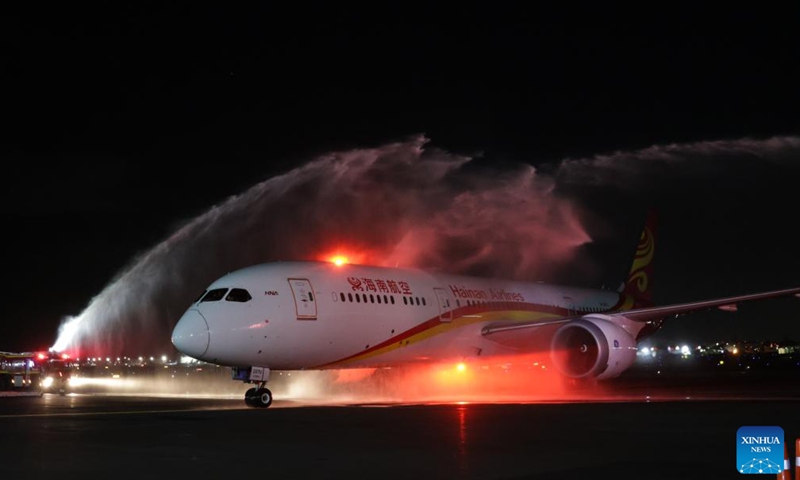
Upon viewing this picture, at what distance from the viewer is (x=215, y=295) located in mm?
26547

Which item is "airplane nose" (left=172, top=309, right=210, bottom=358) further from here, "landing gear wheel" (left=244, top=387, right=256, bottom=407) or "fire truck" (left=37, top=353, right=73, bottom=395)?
"fire truck" (left=37, top=353, right=73, bottom=395)

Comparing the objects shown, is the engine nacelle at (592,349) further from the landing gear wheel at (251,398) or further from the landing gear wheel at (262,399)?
the landing gear wheel at (251,398)

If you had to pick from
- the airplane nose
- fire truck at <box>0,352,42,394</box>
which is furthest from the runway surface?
fire truck at <box>0,352,42,394</box>

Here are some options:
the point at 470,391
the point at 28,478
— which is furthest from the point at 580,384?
the point at 28,478

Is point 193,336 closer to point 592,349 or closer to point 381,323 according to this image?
point 381,323

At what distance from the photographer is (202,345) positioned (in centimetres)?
2527

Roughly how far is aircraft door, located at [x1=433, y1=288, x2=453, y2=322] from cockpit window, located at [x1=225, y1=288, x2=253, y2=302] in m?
8.49

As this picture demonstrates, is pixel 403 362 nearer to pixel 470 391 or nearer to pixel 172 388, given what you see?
pixel 470 391

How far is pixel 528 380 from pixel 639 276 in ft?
41.6

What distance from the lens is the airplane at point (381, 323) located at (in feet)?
85.2

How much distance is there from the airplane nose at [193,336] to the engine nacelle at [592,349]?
1252 cm

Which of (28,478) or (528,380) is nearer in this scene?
(28,478)

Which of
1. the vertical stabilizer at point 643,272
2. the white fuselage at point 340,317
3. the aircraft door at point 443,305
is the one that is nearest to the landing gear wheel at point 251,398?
the white fuselage at point 340,317

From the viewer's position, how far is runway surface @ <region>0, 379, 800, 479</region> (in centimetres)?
1209
